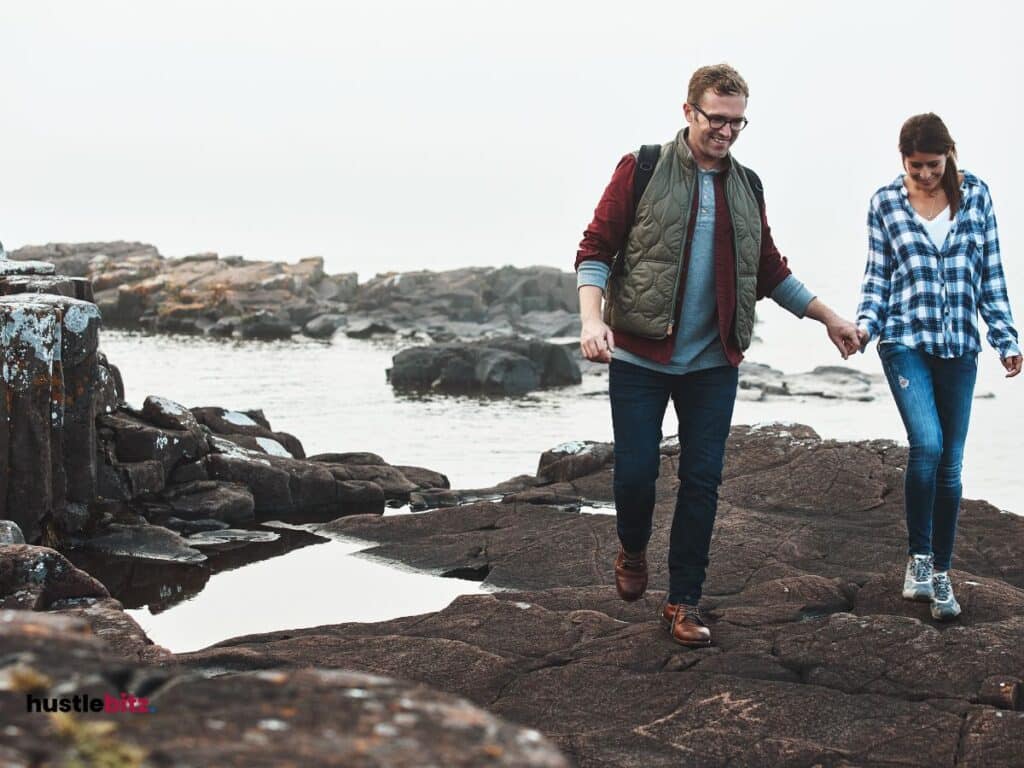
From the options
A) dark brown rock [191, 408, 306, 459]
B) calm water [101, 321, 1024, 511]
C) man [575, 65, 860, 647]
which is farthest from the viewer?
calm water [101, 321, 1024, 511]

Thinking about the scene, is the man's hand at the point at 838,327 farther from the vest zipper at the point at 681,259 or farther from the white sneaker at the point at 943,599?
the white sneaker at the point at 943,599

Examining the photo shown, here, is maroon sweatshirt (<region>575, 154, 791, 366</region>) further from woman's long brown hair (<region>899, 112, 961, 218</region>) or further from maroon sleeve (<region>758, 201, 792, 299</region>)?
woman's long brown hair (<region>899, 112, 961, 218</region>)

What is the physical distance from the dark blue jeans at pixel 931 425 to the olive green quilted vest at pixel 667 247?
93cm

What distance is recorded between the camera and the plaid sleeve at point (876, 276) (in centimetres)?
641

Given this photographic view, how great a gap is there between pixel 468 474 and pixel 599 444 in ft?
11.5

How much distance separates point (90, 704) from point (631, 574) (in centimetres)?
433

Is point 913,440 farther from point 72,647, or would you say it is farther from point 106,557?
point 106,557

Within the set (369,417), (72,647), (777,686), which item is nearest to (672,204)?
(777,686)

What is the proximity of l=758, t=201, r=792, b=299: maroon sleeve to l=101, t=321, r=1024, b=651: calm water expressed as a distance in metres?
3.22

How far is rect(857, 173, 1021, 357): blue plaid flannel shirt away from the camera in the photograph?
246 inches

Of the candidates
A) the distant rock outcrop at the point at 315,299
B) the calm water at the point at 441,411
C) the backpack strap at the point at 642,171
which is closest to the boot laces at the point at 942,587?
the backpack strap at the point at 642,171

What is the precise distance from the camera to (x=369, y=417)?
2356cm

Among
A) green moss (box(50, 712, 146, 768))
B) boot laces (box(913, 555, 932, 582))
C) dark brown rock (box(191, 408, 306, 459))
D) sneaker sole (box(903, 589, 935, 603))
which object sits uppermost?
green moss (box(50, 712, 146, 768))

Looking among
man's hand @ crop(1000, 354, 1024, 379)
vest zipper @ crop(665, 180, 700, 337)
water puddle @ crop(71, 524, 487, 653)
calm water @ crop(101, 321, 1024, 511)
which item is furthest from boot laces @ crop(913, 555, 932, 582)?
calm water @ crop(101, 321, 1024, 511)
